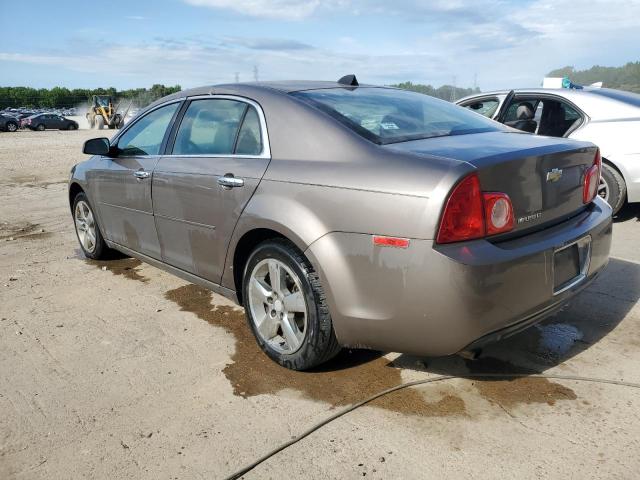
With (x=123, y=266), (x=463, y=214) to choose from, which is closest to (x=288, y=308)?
(x=463, y=214)

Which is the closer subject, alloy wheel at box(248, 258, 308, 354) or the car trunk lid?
the car trunk lid

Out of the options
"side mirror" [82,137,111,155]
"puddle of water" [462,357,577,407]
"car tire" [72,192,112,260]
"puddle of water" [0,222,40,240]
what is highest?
"side mirror" [82,137,111,155]

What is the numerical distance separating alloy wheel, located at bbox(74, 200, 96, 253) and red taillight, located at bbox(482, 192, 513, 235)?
398cm

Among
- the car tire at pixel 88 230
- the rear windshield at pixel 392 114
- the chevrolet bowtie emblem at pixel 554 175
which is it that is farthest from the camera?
the car tire at pixel 88 230

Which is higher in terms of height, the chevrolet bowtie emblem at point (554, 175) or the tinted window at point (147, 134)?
the tinted window at point (147, 134)

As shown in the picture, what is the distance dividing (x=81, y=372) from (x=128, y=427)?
74cm

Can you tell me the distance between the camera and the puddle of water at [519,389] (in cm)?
273

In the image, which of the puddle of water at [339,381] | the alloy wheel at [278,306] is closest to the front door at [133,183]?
the alloy wheel at [278,306]

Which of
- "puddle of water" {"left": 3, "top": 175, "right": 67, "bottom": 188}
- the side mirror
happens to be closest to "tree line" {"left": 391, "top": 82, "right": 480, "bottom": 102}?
the side mirror

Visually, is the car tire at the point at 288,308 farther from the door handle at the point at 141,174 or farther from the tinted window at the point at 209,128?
the door handle at the point at 141,174

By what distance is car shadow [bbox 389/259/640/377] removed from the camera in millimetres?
3086

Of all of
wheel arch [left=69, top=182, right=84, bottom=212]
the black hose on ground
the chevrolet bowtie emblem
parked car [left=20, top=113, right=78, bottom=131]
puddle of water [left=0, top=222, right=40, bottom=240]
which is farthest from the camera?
parked car [left=20, top=113, right=78, bottom=131]

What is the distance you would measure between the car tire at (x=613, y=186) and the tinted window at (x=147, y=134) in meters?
4.60

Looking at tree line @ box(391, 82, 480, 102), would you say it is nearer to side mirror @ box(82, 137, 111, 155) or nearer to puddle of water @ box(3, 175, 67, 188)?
side mirror @ box(82, 137, 111, 155)
